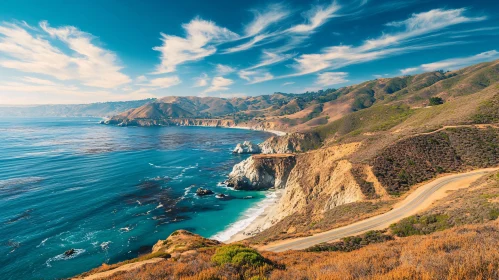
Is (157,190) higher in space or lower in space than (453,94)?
lower

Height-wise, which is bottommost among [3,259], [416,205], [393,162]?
[3,259]

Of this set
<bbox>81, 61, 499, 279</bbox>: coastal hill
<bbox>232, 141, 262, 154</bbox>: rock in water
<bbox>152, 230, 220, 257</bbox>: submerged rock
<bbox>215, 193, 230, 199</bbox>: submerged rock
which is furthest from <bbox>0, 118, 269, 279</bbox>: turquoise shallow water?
<bbox>232, 141, 262, 154</bbox>: rock in water

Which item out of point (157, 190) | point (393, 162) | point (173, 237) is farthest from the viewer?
point (157, 190)

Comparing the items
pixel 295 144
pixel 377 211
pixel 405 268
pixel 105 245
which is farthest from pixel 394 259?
pixel 295 144

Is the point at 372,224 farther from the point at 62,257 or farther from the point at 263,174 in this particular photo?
the point at 263,174

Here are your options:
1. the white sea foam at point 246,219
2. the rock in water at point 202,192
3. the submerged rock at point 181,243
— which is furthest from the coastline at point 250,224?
the submerged rock at point 181,243

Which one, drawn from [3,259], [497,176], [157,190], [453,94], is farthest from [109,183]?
[453,94]

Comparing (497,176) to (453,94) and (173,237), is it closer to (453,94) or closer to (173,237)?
(173,237)
